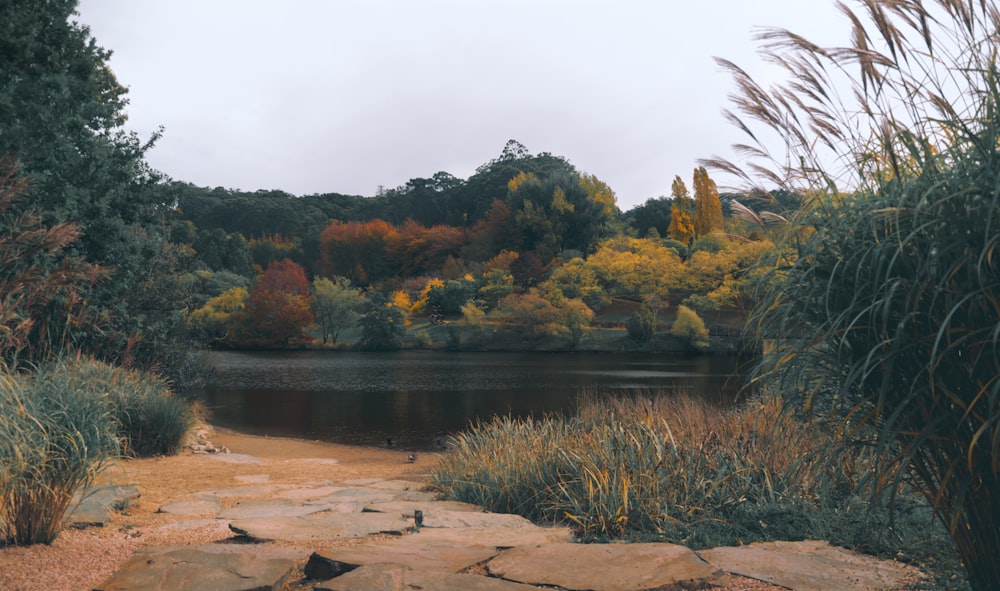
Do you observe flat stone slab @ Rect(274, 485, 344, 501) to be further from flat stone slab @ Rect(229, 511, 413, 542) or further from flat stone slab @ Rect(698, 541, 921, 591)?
flat stone slab @ Rect(698, 541, 921, 591)

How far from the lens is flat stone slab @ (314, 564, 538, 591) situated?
251 centimetres

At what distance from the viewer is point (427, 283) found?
44031 millimetres

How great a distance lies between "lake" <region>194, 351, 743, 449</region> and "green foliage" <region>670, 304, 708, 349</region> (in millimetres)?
1525

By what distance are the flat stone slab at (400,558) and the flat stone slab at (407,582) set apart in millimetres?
128

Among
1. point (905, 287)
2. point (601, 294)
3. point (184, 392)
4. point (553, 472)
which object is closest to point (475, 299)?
point (601, 294)

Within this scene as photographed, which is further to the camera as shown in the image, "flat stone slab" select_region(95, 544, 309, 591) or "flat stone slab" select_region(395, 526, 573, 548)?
"flat stone slab" select_region(395, 526, 573, 548)

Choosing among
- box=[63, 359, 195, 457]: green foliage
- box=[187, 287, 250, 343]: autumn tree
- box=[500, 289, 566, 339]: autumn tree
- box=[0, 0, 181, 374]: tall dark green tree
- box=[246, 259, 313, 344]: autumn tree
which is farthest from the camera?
box=[187, 287, 250, 343]: autumn tree

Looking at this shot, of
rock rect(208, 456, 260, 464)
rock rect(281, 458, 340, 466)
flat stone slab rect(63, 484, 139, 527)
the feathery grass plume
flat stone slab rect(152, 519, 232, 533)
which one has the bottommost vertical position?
rock rect(281, 458, 340, 466)

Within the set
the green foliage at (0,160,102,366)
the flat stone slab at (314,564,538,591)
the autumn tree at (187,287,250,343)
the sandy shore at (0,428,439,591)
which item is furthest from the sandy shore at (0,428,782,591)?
the autumn tree at (187,287,250,343)

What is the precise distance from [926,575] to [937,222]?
1506mm

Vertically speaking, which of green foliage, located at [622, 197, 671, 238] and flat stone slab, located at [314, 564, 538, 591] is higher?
green foliage, located at [622, 197, 671, 238]

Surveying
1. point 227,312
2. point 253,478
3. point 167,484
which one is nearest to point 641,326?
point 227,312

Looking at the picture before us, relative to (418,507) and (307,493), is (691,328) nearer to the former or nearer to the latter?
(307,493)

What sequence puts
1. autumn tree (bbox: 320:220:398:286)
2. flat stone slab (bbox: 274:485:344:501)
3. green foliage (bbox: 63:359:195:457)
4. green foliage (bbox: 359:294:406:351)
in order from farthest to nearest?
autumn tree (bbox: 320:220:398:286), green foliage (bbox: 359:294:406:351), green foliage (bbox: 63:359:195:457), flat stone slab (bbox: 274:485:344:501)
